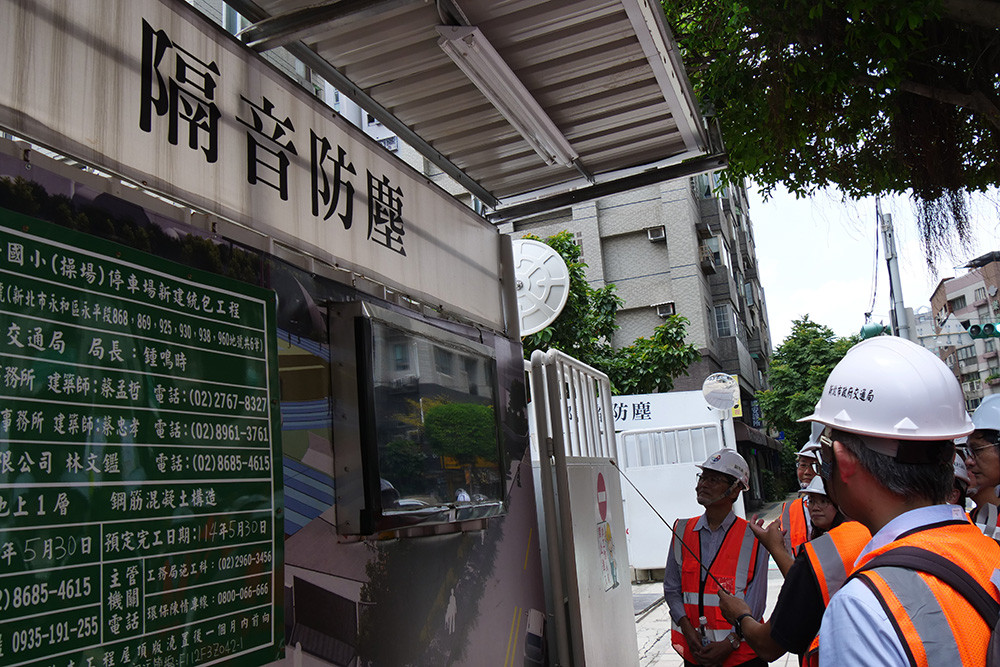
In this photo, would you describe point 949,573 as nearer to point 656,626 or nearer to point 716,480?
point 716,480

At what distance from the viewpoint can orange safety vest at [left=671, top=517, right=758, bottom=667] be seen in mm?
4573

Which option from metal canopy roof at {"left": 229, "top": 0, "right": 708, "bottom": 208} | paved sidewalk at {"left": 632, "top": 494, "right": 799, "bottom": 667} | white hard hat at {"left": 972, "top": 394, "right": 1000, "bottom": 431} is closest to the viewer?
metal canopy roof at {"left": 229, "top": 0, "right": 708, "bottom": 208}

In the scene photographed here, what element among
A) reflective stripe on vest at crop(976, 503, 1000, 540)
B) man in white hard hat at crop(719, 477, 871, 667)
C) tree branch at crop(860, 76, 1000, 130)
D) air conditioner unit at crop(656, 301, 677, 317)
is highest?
air conditioner unit at crop(656, 301, 677, 317)

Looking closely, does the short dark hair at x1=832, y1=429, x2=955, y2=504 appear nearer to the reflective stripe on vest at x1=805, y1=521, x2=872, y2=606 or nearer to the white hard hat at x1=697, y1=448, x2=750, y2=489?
the reflective stripe on vest at x1=805, y1=521, x2=872, y2=606

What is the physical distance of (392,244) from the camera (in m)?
3.86

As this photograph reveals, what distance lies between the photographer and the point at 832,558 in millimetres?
2283

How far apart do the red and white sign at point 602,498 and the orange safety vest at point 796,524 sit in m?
1.26

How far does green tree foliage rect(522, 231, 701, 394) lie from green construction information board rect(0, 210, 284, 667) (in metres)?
12.3

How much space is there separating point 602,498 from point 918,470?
12.8ft

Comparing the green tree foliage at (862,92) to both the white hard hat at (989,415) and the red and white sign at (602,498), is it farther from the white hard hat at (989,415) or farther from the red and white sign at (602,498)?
the red and white sign at (602,498)

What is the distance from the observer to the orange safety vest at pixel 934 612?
155 cm

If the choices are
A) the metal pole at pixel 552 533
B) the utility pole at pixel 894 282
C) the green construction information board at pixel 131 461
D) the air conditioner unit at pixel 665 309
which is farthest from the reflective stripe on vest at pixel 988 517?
the air conditioner unit at pixel 665 309

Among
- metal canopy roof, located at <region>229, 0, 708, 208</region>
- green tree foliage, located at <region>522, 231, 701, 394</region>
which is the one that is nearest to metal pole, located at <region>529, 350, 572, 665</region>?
metal canopy roof, located at <region>229, 0, 708, 208</region>

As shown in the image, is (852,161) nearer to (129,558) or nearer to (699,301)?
(129,558)
